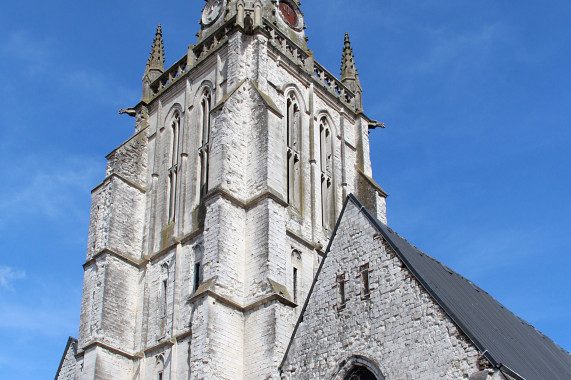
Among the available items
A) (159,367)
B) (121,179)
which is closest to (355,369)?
(159,367)

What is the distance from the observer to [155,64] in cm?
3269

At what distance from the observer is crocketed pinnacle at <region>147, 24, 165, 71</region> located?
32650 mm

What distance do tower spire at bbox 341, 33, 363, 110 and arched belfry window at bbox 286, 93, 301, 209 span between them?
4523mm

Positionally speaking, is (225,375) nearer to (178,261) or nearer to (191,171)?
(178,261)

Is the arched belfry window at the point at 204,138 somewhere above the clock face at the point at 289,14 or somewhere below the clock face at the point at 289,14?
below

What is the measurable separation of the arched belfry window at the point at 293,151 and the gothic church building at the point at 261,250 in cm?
5

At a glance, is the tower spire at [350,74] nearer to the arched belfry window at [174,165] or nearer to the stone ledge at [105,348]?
the arched belfry window at [174,165]

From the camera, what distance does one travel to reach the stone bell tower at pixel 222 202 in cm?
2214

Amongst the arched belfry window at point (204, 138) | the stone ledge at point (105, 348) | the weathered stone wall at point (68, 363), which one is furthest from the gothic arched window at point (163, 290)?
the weathered stone wall at point (68, 363)

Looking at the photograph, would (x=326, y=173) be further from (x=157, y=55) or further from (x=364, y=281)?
(x=364, y=281)

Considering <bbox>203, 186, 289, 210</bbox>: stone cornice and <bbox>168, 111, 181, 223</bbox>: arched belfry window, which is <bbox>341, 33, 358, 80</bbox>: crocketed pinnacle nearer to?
<bbox>168, 111, 181, 223</bbox>: arched belfry window

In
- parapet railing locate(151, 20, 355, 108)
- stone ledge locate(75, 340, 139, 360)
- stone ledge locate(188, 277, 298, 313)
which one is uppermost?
parapet railing locate(151, 20, 355, 108)

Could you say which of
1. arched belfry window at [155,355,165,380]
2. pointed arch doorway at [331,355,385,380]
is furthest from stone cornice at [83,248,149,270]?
pointed arch doorway at [331,355,385,380]

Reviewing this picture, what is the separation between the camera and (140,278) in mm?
26969
